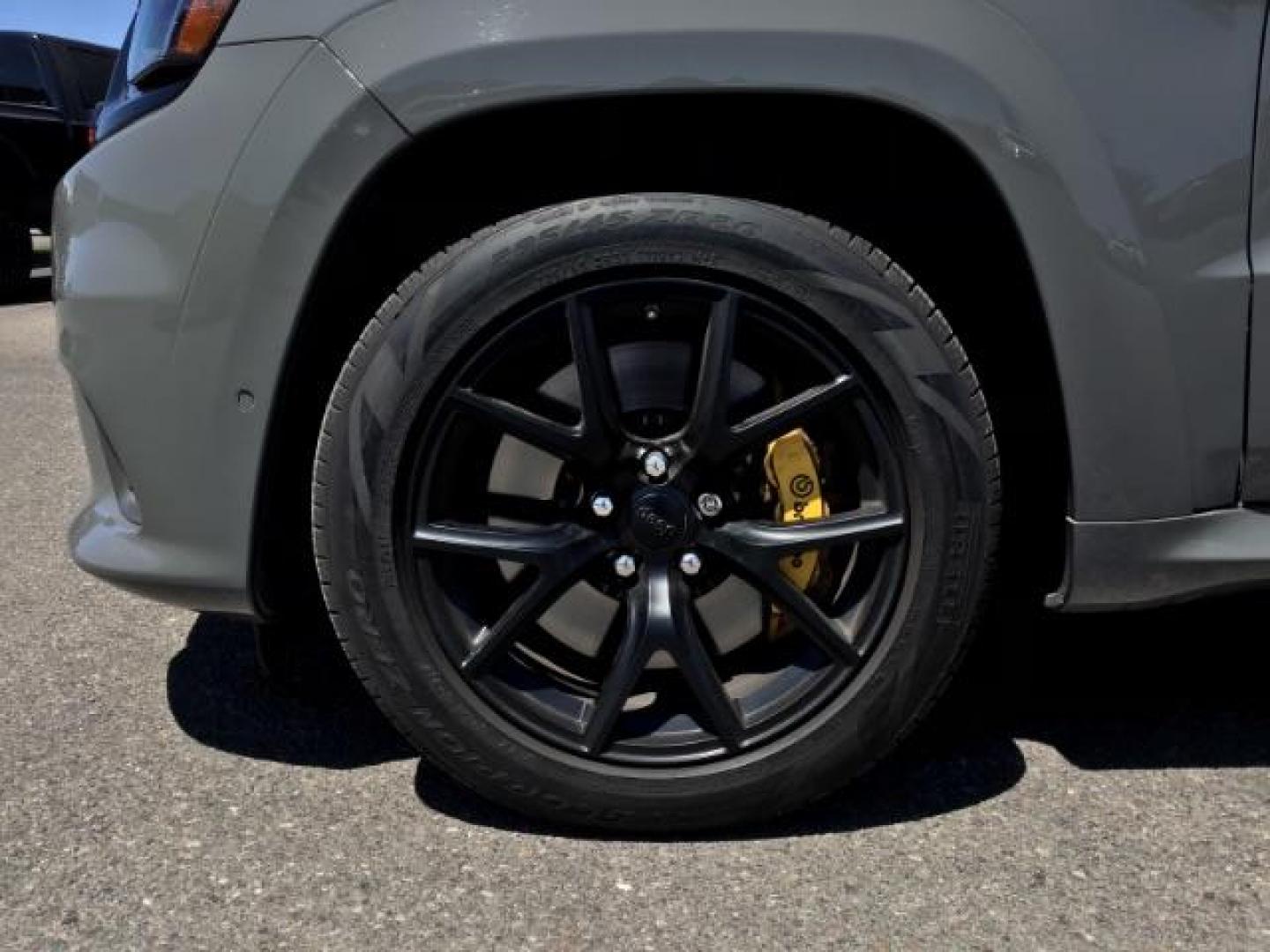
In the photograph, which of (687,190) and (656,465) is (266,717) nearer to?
(656,465)

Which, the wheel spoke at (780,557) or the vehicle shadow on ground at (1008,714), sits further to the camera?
the vehicle shadow on ground at (1008,714)

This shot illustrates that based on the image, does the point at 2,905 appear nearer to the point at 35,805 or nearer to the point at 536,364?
the point at 35,805

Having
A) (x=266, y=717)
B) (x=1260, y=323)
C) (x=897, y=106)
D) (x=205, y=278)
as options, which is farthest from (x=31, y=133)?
(x=1260, y=323)

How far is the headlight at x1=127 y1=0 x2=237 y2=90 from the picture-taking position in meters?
1.76

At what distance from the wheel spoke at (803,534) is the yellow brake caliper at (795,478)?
71 millimetres

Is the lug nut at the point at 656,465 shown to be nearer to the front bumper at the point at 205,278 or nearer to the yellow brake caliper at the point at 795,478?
the yellow brake caliper at the point at 795,478

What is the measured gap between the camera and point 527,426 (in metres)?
1.77

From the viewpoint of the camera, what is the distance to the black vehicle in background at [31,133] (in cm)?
898

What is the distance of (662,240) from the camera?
1722mm

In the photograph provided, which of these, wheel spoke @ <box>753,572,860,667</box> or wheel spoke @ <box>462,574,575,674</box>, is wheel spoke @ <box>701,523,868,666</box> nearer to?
wheel spoke @ <box>753,572,860,667</box>

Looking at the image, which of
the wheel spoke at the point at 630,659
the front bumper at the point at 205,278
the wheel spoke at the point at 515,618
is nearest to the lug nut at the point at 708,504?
the wheel spoke at the point at 630,659

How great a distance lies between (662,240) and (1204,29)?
77 cm

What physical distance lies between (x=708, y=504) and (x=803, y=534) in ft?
0.47

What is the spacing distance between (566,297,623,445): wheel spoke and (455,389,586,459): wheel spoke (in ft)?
0.09
